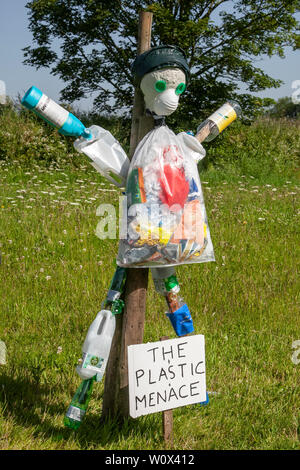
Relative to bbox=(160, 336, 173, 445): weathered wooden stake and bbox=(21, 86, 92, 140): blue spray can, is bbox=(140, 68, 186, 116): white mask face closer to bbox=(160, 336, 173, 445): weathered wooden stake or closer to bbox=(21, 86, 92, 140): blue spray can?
bbox=(21, 86, 92, 140): blue spray can

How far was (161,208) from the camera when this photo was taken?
2.14m

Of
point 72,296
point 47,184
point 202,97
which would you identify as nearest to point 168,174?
point 72,296

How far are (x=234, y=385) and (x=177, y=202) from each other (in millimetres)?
1284

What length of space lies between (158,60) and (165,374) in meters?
1.38

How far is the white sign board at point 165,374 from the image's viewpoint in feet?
7.35

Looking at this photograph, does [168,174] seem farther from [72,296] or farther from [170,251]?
[72,296]

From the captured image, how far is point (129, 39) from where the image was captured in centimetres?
1039

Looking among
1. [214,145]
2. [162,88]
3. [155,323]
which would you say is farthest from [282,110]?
[162,88]

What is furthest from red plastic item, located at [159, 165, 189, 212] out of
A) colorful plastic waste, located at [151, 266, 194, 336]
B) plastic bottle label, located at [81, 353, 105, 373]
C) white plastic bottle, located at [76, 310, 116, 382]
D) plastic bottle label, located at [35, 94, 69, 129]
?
plastic bottle label, located at [81, 353, 105, 373]

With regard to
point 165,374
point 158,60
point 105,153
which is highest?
point 158,60

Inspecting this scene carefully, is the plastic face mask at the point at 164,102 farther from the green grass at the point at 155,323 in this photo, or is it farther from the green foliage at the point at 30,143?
the green foliage at the point at 30,143

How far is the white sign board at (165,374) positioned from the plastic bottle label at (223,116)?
1055 mm

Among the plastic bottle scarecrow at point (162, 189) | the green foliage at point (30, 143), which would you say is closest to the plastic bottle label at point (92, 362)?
the plastic bottle scarecrow at point (162, 189)

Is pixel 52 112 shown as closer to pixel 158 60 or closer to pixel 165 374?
pixel 158 60
